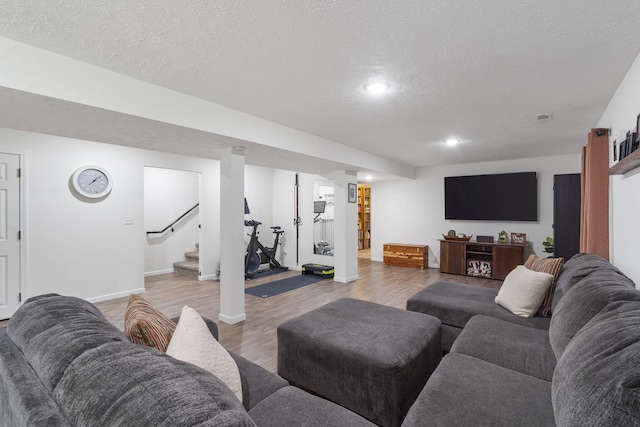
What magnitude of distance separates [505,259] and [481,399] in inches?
192

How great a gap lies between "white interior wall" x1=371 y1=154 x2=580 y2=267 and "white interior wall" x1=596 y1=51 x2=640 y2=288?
3161mm

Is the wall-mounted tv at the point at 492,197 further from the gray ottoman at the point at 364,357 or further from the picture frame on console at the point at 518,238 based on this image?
the gray ottoman at the point at 364,357

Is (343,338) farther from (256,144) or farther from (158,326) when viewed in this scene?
(256,144)

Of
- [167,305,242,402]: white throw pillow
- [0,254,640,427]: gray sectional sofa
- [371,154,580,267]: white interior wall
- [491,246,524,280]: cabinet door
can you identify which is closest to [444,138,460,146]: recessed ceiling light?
[371,154,580,267]: white interior wall

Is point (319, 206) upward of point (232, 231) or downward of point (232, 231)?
upward

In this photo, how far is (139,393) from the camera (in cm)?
63

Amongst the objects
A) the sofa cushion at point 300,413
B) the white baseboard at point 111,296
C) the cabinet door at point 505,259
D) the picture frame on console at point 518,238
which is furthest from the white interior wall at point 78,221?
the picture frame on console at point 518,238

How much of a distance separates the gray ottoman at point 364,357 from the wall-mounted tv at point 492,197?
4564 millimetres

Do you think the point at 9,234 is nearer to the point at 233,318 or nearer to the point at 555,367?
the point at 233,318

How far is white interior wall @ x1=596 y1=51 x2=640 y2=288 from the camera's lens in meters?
1.94

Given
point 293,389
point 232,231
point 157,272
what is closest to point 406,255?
point 232,231

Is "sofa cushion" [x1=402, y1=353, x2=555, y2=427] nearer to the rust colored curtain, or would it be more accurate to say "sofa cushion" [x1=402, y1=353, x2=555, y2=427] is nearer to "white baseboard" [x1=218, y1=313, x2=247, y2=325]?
the rust colored curtain

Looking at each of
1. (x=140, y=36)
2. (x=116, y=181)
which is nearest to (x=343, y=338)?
(x=140, y=36)

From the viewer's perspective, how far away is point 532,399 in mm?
1268
